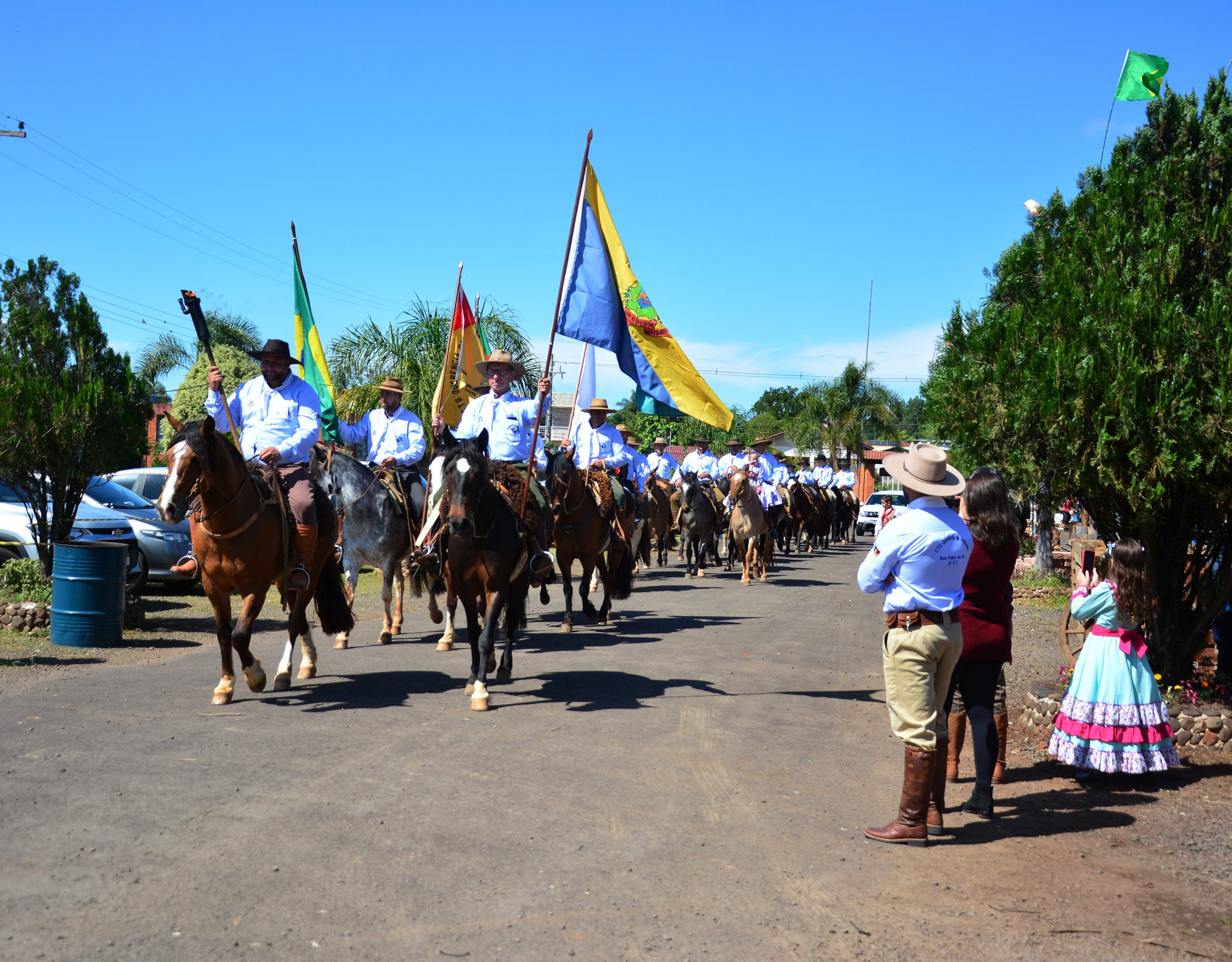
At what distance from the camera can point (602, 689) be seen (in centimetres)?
884

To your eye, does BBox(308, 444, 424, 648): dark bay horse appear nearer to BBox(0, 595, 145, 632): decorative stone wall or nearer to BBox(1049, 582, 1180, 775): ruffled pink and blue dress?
BBox(0, 595, 145, 632): decorative stone wall

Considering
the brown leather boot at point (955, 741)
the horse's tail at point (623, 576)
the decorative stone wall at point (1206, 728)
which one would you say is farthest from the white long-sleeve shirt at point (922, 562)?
the horse's tail at point (623, 576)

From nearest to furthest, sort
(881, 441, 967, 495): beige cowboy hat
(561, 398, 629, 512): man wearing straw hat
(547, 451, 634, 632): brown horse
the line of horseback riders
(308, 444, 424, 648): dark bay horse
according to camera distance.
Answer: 1. (881, 441, 967, 495): beige cowboy hat
2. the line of horseback riders
3. (308, 444, 424, 648): dark bay horse
4. (547, 451, 634, 632): brown horse
5. (561, 398, 629, 512): man wearing straw hat

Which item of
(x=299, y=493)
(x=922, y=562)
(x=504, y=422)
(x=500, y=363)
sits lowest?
(x=922, y=562)

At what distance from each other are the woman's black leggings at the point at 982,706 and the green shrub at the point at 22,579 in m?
11.4

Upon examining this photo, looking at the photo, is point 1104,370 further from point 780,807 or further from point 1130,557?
point 780,807

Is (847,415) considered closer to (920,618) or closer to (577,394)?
(577,394)

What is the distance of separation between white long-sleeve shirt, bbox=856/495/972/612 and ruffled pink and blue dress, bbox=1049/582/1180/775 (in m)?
1.90

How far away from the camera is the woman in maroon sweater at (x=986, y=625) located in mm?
5840

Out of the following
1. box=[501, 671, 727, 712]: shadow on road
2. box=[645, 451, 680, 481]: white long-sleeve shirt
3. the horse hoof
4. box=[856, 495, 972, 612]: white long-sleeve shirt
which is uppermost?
box=[645, 451, 680, 481]: white long-sleeve shirt

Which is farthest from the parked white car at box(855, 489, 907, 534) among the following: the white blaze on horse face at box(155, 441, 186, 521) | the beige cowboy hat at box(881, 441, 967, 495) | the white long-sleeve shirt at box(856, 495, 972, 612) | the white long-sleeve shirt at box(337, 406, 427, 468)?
the white long-sleeve shirt at box(856, 495, 972, 612)

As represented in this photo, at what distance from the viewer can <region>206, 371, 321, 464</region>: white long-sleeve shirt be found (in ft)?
29.3

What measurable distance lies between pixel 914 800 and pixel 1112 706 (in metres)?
2.08

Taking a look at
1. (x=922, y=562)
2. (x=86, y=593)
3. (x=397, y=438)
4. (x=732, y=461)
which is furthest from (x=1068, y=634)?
(x=732, y=461)
